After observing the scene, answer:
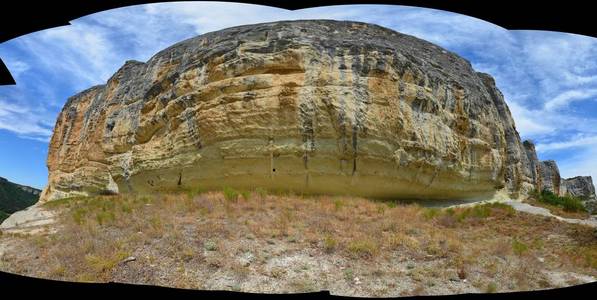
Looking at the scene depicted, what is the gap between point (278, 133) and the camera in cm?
1490

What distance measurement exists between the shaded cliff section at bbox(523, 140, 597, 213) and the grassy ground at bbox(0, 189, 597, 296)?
12.8 metres

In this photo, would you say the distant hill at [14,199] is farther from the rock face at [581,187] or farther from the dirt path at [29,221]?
the rock face at [581,187]

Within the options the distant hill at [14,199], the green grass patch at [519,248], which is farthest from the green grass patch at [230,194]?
the green grass patch at [519,248]

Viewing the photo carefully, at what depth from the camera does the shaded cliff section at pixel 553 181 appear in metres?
26.2

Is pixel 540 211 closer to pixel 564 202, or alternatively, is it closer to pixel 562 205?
pixel 562 205

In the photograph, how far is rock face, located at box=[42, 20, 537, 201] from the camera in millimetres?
14883

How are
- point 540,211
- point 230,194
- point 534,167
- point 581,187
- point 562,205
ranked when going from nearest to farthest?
point 230,194 → point 540,211 → point 562,205 → point 534,167 → point 581,187

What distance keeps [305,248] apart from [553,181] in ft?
89.6

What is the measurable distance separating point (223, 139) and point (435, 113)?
746cm

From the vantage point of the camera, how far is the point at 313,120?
14828mm

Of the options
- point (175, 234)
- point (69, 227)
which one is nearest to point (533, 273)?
point (175, 234)

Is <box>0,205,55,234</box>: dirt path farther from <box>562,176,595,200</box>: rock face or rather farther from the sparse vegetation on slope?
<box>562,176,595,200</box>: rock face

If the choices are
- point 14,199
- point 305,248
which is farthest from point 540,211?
point 14,199

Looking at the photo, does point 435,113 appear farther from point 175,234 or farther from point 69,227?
point 69,227
